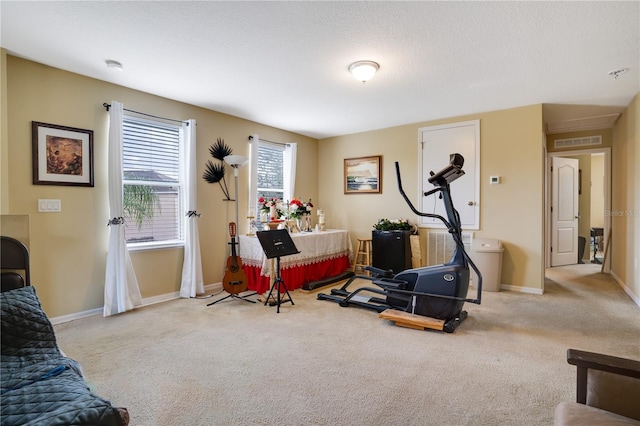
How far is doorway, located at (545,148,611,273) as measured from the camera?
5516mm

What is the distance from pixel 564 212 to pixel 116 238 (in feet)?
25.3

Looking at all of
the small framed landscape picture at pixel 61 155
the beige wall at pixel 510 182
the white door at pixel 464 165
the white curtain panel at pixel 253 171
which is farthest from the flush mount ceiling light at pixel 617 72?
the small framed landscape picture at pixel 61 155

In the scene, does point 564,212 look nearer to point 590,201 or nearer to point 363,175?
point 590,201

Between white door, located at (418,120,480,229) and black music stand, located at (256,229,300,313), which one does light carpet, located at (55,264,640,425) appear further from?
white door, located at (418,120,480,229)

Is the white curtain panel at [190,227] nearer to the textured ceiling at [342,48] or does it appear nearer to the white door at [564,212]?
the textured ceiling at [342,48]

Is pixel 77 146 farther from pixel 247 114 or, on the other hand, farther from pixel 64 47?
pixel 247 114

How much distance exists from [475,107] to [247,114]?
336 cm

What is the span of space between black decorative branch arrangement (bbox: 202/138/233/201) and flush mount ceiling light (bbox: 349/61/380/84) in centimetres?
236

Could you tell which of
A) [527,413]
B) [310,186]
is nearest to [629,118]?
[527,413]

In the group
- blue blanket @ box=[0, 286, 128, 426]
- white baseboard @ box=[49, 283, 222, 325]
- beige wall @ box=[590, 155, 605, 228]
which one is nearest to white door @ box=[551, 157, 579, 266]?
beige wall @ box=[590, 155, 605, 228]

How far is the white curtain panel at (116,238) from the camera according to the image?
348cm

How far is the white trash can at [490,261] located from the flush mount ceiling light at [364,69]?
294 centimetres

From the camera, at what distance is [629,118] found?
4176 millimetres

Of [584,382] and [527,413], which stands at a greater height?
[584,382]
